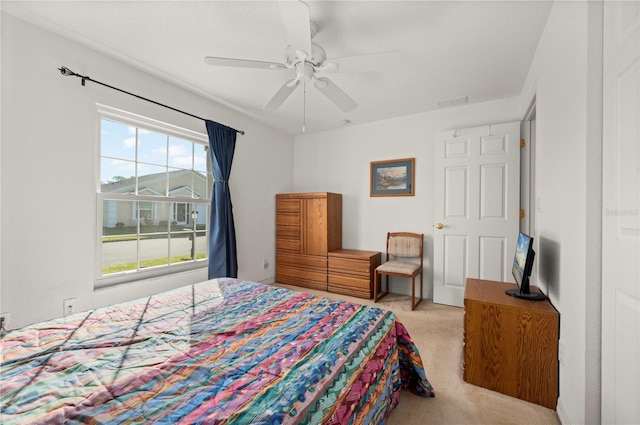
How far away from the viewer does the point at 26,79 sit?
1.97 meters

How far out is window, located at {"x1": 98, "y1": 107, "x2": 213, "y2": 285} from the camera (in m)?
2.55

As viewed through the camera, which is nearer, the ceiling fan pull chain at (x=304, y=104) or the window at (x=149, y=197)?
the window at (x=149, y=197)

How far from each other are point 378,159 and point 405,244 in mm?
1348

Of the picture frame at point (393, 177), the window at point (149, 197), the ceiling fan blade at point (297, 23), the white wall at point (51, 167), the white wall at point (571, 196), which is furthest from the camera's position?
the picture frame at point (393, 177)

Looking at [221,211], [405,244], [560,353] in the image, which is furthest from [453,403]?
[221,211]

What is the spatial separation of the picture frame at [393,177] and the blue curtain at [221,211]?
6.98 ft

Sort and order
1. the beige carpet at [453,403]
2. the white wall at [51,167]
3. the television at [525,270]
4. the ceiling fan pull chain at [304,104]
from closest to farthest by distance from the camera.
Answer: the beige carpet at [453,403]
the television at [525,270]
the white wall at [51,167]
the ceiling fan pull chain at [304,104]

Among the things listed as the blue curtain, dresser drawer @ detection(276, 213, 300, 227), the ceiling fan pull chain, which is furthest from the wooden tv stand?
dresser drawer @ detection(276, 213, 300, 227)

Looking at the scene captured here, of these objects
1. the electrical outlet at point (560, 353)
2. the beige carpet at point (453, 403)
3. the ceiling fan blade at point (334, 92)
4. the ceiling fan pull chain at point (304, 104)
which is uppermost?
the ceiling fan pull chain at point (304, 104)

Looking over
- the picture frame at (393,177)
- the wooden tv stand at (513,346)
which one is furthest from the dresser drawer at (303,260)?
the wooden tv stand at (513,346)

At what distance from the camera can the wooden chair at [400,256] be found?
3389mm

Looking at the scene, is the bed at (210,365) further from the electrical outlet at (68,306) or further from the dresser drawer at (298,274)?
the dresser drawer at (298,274)

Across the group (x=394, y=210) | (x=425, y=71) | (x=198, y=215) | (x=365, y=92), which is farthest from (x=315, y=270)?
(x=425, y=71)

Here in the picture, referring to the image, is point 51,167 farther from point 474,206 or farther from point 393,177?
point 474,206
